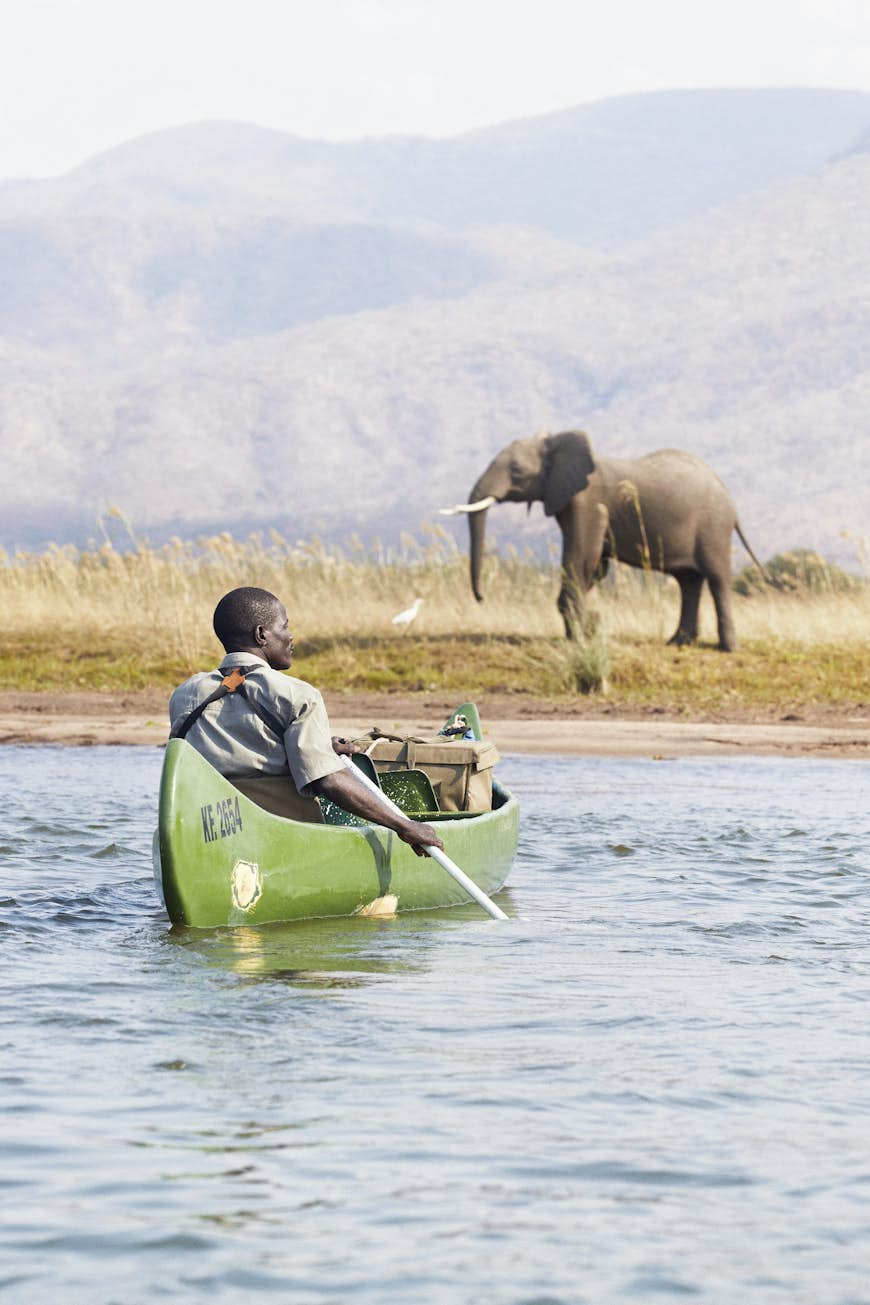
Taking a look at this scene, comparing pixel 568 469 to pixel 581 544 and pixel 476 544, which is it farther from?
pixel 476 544

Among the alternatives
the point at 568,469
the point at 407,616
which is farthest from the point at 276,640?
the point at 568,469

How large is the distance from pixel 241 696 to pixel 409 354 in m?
123

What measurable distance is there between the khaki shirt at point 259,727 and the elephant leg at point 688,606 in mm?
15940

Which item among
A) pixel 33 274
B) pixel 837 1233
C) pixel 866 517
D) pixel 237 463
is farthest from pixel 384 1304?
pixel 33 274

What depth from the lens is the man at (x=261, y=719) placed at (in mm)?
7938

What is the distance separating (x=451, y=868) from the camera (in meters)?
8.86

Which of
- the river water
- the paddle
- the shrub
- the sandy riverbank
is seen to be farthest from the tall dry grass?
the river water

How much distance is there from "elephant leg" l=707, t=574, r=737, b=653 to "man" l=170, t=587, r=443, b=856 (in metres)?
15.3

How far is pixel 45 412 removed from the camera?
5000 inches

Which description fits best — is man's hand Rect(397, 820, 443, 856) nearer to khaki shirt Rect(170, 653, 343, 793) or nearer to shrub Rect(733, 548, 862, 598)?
khaki shirt Rect(170, 653, 343, 793)

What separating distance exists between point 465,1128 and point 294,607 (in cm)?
2072

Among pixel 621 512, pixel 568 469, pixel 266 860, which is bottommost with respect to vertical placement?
pixel 266 860

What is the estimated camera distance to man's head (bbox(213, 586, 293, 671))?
8.09 meters

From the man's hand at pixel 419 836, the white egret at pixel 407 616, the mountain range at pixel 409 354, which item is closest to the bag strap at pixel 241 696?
the man's hand at pixel 419 836
